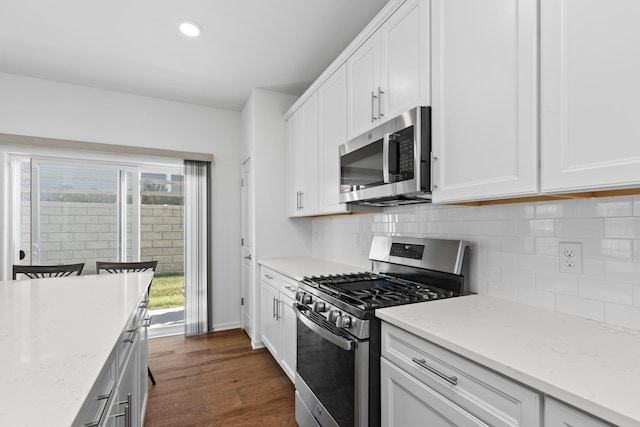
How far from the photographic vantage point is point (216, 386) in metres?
2.44

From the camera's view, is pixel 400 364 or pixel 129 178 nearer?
pixel 400 364

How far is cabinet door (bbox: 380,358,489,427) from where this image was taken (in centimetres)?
99

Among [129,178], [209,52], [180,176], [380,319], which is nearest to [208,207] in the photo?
[180,176]

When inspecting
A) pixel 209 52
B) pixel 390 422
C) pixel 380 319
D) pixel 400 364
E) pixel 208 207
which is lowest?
pixel 390 422

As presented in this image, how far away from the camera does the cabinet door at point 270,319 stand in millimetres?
2619

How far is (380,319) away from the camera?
4.41 ft

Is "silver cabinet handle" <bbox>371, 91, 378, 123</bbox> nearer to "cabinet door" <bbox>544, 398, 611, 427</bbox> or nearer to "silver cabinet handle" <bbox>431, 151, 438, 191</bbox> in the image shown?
"silver cabinet handle" <bbox>431, 151, 438, 191</bbox>

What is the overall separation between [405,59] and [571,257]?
3.82 feet

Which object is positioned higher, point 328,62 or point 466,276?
point 328,62

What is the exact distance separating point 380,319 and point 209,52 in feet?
7.95

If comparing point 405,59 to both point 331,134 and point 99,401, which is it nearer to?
point 331,134

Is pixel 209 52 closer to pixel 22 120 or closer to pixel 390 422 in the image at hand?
pixel 22 120

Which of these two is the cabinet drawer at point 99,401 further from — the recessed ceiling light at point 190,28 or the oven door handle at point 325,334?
the recessed ceiling light at point 190,28

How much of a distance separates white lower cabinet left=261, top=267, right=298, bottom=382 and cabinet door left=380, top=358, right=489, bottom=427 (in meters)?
1.03
